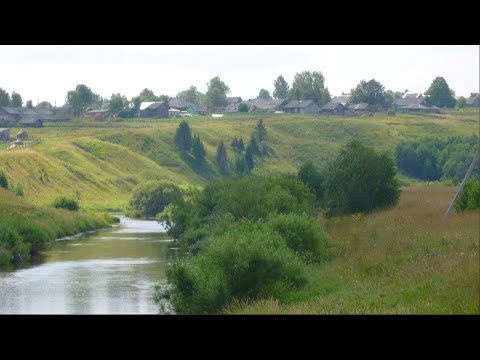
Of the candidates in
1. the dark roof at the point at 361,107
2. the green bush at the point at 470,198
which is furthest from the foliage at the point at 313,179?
the dark roof at the point at 361,107

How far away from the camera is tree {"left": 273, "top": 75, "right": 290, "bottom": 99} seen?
181 m

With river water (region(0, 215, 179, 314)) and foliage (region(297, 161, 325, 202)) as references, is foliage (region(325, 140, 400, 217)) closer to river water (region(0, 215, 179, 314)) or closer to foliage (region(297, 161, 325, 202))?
foliage (region(297, 161, 325, 202))

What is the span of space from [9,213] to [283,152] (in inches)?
2336

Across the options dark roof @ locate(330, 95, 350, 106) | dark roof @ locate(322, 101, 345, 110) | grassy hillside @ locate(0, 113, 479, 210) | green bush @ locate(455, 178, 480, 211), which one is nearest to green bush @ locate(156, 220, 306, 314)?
green bush @ locate(455, 178, 480, 211)

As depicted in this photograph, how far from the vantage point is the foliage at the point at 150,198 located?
84.4m

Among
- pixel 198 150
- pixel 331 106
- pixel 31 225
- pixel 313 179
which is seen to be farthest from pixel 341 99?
pixel 31 225

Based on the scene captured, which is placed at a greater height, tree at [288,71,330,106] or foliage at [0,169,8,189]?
tree at [288,71,330,106]

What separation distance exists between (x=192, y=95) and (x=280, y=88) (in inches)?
823

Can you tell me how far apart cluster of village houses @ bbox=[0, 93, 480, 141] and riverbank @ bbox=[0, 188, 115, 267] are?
4328 cm
